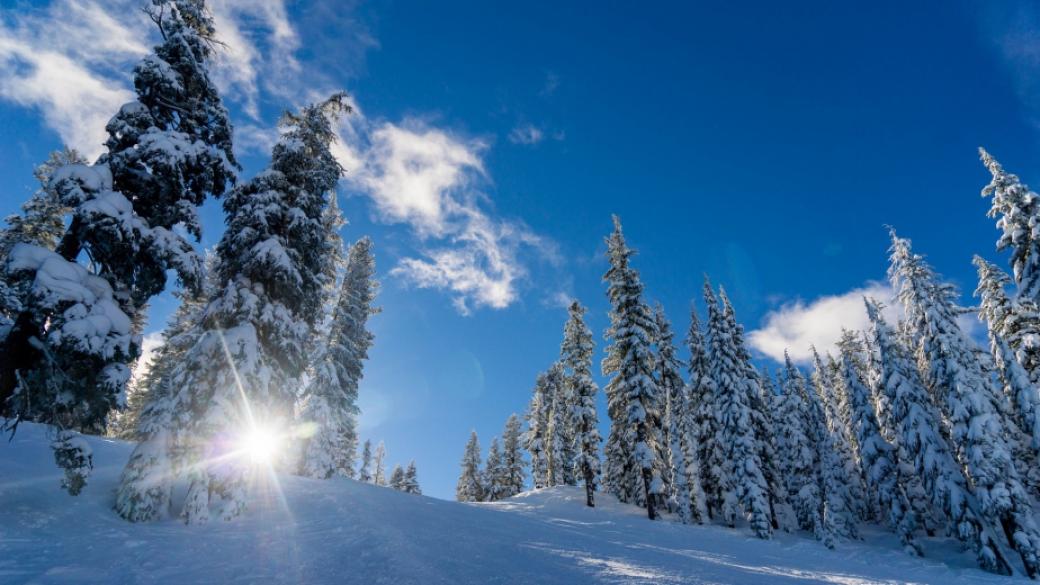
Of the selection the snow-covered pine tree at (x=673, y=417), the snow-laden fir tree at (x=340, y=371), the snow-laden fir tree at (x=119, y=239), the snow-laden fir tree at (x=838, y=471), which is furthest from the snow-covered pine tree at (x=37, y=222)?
the snow-laden fir tree at (x=838, y=471)

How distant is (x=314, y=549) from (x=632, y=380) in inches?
1024

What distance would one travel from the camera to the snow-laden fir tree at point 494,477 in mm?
61656

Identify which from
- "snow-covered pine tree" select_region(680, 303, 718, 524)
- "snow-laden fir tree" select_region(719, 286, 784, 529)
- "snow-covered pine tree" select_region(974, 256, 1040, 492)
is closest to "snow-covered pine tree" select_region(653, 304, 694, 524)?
"snow-covered pine tree" select_region(680, 303, 718, 524)

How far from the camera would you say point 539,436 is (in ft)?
179

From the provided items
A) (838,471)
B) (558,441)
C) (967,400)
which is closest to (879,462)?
(838,471)

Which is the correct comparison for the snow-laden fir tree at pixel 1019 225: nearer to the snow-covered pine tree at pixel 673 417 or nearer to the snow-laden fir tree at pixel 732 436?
the snow-laden fir tree at pixel 732 436

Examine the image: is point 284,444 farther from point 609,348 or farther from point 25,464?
point 609,348

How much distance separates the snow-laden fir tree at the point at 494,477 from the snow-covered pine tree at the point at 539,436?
7.92 metres

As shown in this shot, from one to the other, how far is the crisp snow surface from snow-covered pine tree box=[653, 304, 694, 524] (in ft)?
52.0

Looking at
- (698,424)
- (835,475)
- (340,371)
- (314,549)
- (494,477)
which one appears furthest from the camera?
(494,477)

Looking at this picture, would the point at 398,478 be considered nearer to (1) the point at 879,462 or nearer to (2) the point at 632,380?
(2) the point at 632,380

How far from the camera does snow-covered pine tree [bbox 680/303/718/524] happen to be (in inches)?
1299

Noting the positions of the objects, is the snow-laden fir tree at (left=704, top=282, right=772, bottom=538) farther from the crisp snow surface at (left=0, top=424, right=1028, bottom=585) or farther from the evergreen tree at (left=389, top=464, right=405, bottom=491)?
the evergreen tree at (left=389, top=464, right=405, bottom=491)

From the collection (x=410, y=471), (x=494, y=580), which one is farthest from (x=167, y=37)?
(x=410, y=471)
